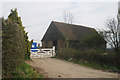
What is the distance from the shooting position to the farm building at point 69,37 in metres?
20.3

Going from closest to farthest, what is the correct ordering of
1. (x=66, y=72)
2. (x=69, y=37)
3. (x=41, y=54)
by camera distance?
1. (x=66, y=72)
2. (x=41, y=54)
3. (x=69, y=37)

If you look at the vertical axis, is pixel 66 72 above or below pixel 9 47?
below

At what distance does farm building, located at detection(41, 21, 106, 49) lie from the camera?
66.6 ft

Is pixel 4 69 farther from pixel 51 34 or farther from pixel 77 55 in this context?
pixel 51 34

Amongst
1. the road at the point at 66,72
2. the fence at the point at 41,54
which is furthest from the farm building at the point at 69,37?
the road at the point at 66,72

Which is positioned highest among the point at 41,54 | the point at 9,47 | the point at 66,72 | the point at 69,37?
the point at 69,37

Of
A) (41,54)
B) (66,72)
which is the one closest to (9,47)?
(66,72)

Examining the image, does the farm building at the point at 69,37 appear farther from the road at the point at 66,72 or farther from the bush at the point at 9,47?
the bush at the point at 9,47

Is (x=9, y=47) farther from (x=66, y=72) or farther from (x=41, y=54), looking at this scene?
(x=41, y=54)

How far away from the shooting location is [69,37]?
2334 cm

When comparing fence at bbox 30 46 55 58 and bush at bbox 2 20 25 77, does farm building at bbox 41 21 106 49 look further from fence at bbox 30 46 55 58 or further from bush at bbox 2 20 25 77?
bush at bbox 2 20 25 77

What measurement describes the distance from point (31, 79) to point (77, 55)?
8711mm

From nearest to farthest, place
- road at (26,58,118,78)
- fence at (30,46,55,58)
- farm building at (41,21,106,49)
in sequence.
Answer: road at (26,58,118,78), fence at (30,46,55,58), farm building at (41,21,106,49)

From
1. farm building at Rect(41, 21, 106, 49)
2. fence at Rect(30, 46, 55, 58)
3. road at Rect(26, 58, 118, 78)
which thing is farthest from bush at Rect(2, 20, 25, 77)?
farm building at Rect(41, 21, 106, 49)
